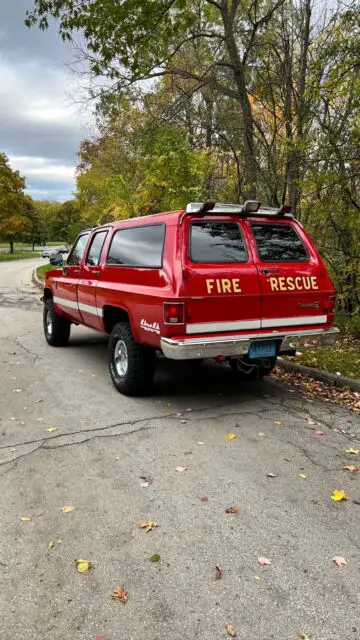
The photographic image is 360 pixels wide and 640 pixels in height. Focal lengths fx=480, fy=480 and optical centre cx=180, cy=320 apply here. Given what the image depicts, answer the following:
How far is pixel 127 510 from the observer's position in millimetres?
3195

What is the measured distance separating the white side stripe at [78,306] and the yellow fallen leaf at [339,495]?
3.77 m

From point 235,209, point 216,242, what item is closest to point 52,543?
point 216,242

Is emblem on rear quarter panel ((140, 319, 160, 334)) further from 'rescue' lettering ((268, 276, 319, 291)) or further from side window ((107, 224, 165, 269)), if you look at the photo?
'rescue' lettering ((268, 276, 319, 291))

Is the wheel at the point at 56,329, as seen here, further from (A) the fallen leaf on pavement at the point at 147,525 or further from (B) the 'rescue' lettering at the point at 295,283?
(A) the fallen leaf on pavement at the point at 147,525

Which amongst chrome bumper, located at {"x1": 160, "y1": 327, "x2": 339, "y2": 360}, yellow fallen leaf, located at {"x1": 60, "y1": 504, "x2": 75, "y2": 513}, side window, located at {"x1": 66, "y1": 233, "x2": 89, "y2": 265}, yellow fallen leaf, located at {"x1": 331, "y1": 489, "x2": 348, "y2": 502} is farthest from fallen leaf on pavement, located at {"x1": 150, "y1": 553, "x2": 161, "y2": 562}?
side window, located at {"x1": 66, "y1": 233, "x2": 89, "y2": 265}

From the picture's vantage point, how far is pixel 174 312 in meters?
4.65

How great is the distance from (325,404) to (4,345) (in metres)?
5.67

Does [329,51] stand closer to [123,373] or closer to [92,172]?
[123,373]

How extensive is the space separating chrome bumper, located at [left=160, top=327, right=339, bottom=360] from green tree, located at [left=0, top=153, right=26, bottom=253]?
41.5 meters

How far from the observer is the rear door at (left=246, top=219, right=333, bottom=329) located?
16.9 feet

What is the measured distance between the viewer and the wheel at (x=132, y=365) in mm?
5359

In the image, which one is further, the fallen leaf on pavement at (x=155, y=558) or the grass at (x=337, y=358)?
the grass at (x=337, y=358)

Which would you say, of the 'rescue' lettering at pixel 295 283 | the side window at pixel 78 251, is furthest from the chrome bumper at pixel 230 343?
the side window at pixel 78 251

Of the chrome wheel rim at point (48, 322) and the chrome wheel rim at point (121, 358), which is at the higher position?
the chrome wheel rim at point (121, 358)
